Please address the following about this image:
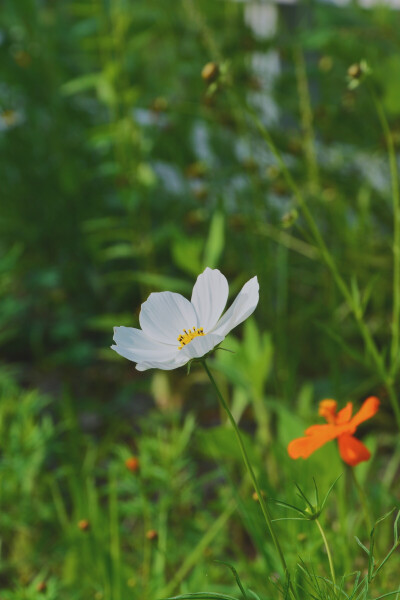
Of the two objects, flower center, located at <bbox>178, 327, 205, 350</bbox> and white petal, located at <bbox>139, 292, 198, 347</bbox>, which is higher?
white petal, located at <bbox>139, 292, 198, 347</bbox>

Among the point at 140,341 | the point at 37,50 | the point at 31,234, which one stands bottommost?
the point at 140,341

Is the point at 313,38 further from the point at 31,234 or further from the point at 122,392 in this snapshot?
the point at 31,234

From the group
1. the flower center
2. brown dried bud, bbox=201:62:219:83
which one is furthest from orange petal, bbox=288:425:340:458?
brown dried bud, bbox=201:62:219:83

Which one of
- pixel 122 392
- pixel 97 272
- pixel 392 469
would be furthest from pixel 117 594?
pixel 97 272

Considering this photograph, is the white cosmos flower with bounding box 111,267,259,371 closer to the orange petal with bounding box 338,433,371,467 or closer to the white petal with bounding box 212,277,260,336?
the white petal with bounding box 212,277,260,336

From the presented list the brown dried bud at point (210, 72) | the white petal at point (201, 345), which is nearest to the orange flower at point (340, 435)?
the white petal at point (201, 345)

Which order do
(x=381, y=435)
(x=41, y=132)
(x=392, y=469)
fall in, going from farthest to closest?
(x=41, y=132), (x=381, y=435), (x=392, y=469)
